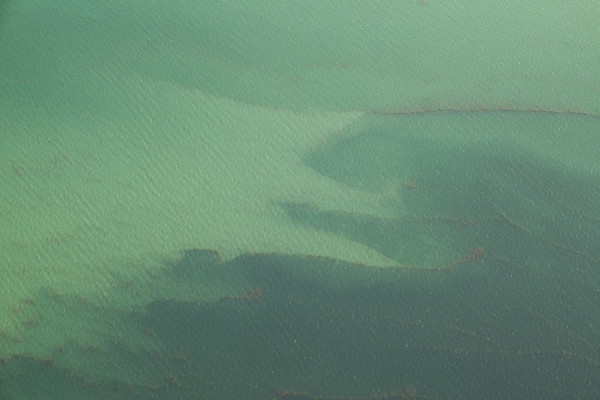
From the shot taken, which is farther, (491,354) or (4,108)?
(4,108)

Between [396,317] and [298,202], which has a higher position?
[298,202]

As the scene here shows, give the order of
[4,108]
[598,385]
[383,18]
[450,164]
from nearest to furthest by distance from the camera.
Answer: [598,385]
[450,164]
[4,108]
[383,18]

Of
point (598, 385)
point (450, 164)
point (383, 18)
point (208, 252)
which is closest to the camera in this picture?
point (598, 385)

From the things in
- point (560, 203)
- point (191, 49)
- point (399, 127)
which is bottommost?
point (560, 203)

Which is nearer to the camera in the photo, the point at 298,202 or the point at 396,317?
the point at 396,317

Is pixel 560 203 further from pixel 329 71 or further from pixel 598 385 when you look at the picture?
pixel 329 71

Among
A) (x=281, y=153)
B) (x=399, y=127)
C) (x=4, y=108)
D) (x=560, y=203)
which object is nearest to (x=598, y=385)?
(x=560, y=203)

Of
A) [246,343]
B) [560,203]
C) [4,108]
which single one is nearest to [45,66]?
[4,108]

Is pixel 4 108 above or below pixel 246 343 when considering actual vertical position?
above
